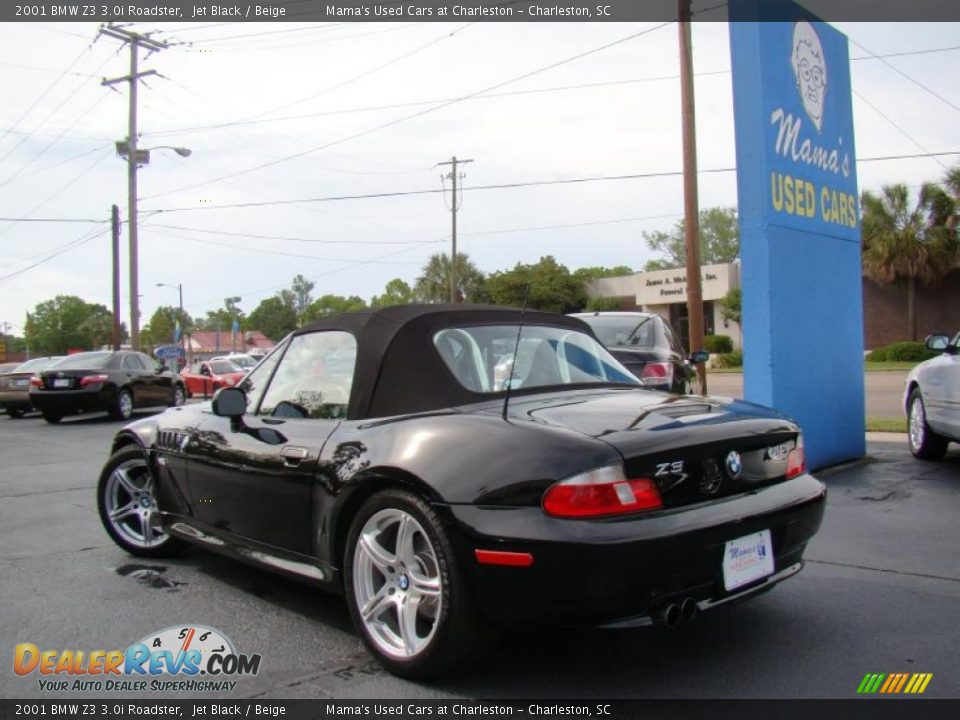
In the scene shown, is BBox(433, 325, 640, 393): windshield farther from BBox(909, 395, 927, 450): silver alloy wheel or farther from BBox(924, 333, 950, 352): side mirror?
BBox(909, 395, 927, 450): silver alloy wheel

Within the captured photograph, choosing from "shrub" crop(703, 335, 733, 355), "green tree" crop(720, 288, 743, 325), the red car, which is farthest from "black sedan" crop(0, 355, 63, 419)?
"green tree" crop(720, 288, 743, 325)

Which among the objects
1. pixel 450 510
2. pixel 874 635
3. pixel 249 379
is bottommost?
pixel 874 635

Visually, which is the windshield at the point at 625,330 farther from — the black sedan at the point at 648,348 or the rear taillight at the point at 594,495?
the rear taillight at the point at 594,495

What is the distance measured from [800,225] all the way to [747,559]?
5.25 meters

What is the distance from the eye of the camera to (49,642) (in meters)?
3.64

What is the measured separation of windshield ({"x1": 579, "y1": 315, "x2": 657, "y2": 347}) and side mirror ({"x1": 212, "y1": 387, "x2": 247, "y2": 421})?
531cm

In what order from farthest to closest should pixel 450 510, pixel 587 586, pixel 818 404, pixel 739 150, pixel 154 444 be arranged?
pixel 818 404, pixel 739 150, pixel 154 444, pixel 450 510, pixel 587 586

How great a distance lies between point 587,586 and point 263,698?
128 centimetres

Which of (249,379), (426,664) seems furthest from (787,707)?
(249,379)

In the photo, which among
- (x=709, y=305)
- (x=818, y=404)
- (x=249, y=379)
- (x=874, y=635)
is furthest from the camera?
(x=709, y=305)

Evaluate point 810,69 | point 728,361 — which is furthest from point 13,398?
point 728,361

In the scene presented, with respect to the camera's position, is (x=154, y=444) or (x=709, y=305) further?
(x=709, y=305)

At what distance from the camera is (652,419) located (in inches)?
125

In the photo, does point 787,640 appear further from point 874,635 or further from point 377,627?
point 377,627
